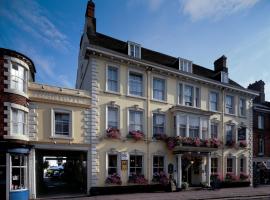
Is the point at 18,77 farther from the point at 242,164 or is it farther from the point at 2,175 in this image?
the point at 242,164

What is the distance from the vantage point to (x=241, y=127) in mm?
28047

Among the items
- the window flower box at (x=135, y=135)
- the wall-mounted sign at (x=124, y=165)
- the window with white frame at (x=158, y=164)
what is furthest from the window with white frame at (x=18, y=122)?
the window with white frame at (x=158, y=164)

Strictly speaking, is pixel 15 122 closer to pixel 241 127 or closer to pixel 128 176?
pixel 128 176

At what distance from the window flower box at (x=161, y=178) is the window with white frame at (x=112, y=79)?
7538 mm

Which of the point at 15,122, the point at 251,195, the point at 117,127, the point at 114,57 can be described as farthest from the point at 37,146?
the point at 251,195

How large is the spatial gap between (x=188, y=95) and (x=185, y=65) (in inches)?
113

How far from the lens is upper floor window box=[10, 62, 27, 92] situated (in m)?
15.8

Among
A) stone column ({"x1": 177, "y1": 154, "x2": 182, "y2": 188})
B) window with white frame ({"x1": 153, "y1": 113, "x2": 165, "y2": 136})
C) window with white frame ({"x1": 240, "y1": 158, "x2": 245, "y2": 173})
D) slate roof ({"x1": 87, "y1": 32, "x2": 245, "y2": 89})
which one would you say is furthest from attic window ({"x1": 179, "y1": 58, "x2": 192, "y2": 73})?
window with white frame ({"x1": 240, "y1": 158, "x2": 245, "y2": 173})

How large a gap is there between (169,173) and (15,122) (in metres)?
12.8

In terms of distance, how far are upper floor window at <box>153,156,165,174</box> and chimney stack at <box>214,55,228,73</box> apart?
13.6m

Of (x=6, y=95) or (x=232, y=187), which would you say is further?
(x=232, y=187)

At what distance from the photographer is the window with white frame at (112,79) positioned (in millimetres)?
20500

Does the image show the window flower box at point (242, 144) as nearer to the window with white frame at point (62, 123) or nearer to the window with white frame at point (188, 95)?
the window with white frame at point (188, 95)

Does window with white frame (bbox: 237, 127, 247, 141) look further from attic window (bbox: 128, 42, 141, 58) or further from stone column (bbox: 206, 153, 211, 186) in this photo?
attic window (bbox: 128, 42, 141, 58)
